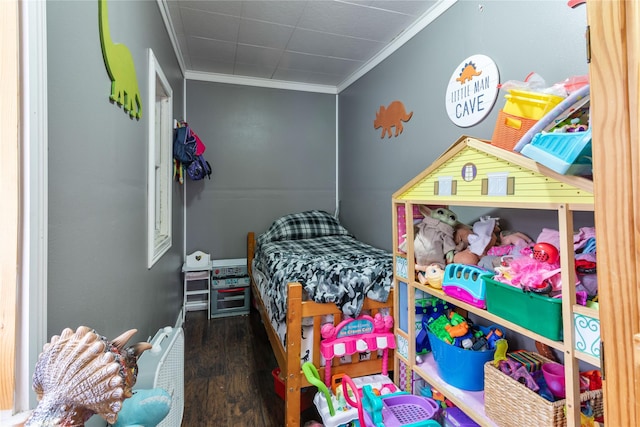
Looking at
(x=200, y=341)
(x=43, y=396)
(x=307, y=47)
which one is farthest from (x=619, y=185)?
(x=200, y=341)

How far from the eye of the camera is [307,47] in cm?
265

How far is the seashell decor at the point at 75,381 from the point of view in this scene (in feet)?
1.73

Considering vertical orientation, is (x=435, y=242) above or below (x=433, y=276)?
above

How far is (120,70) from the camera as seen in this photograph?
1.21 meters

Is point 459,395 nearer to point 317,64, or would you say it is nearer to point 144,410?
point 144,410

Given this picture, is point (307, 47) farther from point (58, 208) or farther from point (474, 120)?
point (58, 208)

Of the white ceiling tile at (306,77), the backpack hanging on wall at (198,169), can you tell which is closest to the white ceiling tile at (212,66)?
the white ceiling tile at (306,77)

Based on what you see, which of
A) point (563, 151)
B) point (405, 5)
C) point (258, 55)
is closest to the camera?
point (563, 151)

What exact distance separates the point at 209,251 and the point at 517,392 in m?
3.03

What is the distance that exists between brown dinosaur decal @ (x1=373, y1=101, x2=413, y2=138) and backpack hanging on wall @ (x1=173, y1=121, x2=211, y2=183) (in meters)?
1.71

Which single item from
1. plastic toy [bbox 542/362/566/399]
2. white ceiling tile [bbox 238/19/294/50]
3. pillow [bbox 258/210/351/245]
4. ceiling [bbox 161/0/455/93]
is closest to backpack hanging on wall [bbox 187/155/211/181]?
pillow [bbox 258/210/351/245]

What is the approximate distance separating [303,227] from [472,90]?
199 centimetres

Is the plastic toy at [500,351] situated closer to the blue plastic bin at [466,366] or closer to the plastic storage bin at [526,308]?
the blue plastic bin at [466,366]

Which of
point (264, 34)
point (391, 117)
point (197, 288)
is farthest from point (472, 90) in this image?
point (197, 288)
